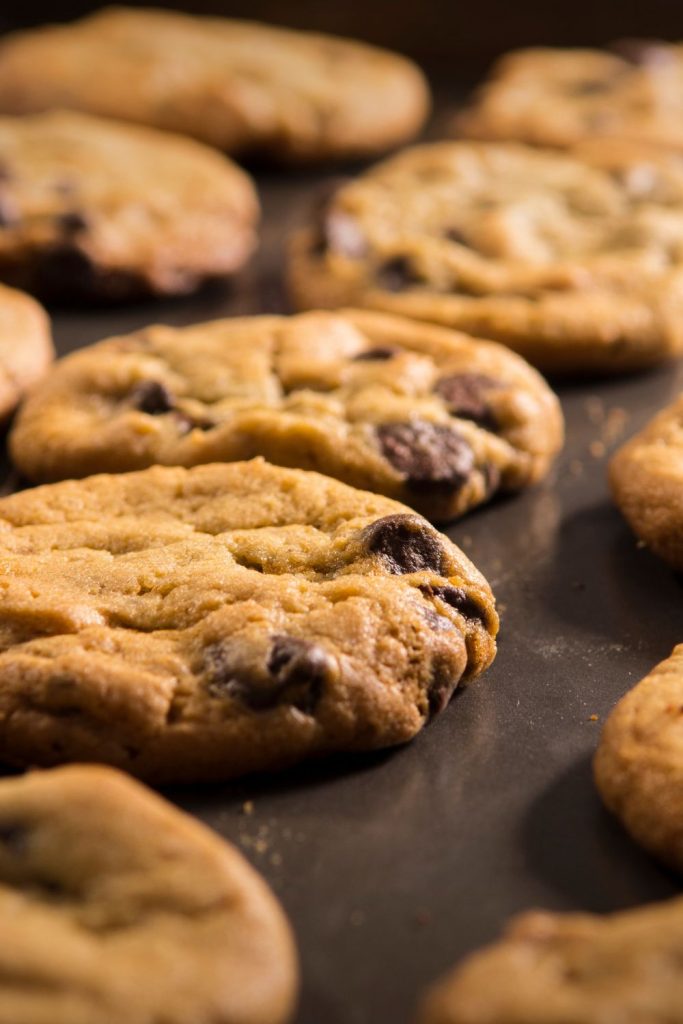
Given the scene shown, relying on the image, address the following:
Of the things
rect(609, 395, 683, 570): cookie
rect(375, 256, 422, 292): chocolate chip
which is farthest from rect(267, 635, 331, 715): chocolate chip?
rect(375, 256, 422, 292): chocolate chip

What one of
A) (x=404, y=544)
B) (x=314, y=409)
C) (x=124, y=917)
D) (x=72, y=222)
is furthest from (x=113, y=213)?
(x=124, y=917)

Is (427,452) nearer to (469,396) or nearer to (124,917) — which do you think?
(469,396)

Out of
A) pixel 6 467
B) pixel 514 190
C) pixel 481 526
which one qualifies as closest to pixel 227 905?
pixel 481 526

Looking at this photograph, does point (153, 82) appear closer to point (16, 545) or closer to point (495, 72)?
point (495, 72)

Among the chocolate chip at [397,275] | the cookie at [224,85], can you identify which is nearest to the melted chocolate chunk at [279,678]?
the chocolate chip at [397,275]

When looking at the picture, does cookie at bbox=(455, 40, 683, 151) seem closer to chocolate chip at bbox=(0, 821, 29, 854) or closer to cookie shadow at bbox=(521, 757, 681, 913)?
cookie shadow at bbox=(521, 757, 681, 913)

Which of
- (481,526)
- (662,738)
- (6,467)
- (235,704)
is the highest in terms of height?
(662,738)
